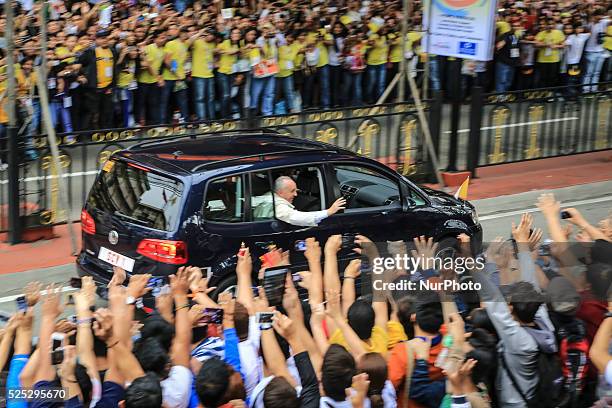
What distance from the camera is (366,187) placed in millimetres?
9984

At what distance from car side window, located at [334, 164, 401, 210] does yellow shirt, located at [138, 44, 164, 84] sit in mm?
7553

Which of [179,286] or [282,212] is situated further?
[282,212]

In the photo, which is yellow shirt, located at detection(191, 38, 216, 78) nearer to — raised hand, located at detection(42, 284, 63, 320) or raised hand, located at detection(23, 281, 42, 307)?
raised hand, located at detection(23, 281, 42, 307)

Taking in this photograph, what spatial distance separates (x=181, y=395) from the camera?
17.7 ft

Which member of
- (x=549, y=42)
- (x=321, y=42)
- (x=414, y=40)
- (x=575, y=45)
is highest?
(x=321, y=42)

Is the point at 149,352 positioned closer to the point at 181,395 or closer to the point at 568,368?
the point at 181,395

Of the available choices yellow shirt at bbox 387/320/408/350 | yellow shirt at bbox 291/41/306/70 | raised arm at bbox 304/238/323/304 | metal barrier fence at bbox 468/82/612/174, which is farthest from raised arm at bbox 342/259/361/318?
yellow shirt at bbox 291/41/306/70

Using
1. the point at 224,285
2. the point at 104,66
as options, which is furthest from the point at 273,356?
the point at 104,66

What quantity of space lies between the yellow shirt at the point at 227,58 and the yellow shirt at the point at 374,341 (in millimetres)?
11678

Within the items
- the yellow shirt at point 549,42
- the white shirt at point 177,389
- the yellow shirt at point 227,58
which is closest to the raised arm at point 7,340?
the white shirt at point 177,389

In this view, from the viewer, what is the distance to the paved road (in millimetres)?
10828

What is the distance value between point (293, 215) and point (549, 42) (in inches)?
528

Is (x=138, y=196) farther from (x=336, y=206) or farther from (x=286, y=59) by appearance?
(x=286, y=59)

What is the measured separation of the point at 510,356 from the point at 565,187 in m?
9.72
